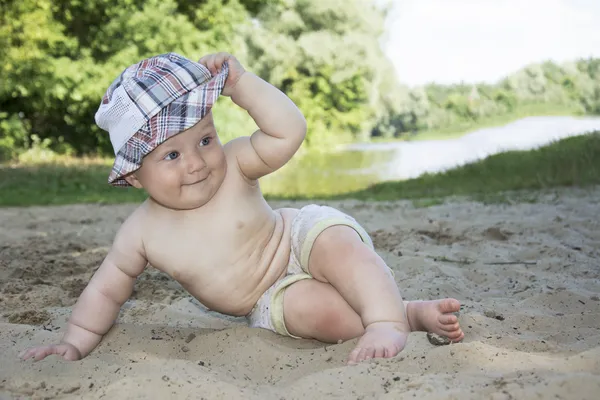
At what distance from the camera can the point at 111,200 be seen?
24.4ft

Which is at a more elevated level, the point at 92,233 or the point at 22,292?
the point at 22,292

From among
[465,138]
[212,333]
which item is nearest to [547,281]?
[212,333]

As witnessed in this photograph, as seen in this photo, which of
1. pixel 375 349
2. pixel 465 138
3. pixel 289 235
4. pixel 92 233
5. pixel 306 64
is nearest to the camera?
pixel 375 349

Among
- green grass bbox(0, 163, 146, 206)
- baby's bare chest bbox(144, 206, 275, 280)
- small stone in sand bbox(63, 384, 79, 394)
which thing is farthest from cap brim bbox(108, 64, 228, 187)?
green grass bbox(0, 163, 146, 206)

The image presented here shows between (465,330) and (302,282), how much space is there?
612 mm

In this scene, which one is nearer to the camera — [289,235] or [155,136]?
[155,136]

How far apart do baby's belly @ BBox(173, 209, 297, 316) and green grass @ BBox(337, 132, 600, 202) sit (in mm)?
4291

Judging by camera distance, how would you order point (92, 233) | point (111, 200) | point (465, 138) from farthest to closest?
point (465, 138)
point (111, 200)
point (92, 233)

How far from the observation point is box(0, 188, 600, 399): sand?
1.64m

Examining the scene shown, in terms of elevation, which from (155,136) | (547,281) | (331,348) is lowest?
(547,281)

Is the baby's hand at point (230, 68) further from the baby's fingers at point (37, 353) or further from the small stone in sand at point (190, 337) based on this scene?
the baby's fingers at point (37, 353)

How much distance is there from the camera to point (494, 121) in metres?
20.2

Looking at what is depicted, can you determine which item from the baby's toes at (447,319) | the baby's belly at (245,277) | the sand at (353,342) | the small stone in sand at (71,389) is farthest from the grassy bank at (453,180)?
the small stone in sand at (71,389)

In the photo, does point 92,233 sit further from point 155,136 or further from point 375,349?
point 375,349
